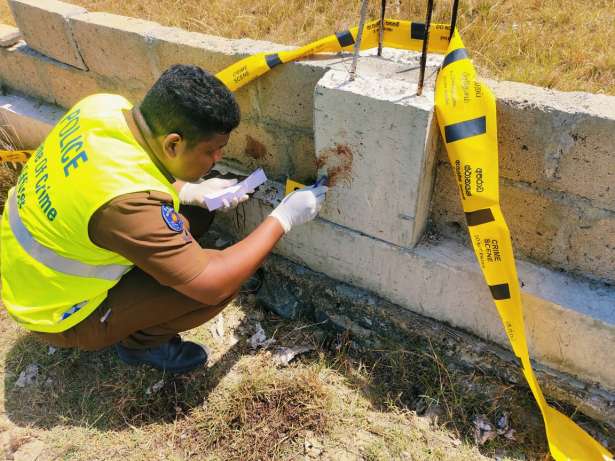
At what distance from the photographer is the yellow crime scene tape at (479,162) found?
5.95ft

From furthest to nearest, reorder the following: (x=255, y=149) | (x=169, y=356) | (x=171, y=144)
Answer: (x=255, y=149) → (x=169, y=356) → (x=171, y=144)

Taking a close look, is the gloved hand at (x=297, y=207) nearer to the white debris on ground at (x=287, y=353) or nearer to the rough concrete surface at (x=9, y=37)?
the white debris on ground at (x=287, y=353)

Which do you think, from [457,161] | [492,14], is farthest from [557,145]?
[492,14]

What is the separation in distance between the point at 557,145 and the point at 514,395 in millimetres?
1174

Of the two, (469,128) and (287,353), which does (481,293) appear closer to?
(469,128)

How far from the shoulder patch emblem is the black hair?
0.26 metres

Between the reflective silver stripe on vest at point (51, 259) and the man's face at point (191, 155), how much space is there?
511 millimetres

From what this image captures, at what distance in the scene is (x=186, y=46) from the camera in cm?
245

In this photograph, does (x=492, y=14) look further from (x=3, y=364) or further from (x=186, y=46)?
(x=3, y=364)

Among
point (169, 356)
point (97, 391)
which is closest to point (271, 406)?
point (169, 356)

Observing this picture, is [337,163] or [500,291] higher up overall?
[337,163]

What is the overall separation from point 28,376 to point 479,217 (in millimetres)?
2335

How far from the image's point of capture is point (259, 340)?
2.61m

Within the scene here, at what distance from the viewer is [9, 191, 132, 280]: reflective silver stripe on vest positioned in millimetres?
1970
